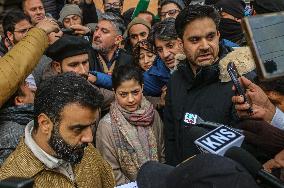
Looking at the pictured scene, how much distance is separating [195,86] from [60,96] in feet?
3.37

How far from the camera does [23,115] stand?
2645 millimetres

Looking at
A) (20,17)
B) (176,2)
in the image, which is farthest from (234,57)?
(176,2)

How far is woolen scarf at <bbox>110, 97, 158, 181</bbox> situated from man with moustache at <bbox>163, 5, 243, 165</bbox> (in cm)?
19

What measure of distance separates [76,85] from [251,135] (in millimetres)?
974

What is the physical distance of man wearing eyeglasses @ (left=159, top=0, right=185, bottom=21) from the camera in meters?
5.58

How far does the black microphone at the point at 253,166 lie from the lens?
1.25 metres

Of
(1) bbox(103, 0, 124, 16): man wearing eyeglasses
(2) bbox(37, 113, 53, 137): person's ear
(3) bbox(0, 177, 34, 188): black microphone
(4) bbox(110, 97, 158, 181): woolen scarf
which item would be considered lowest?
(4) bbox(110, 97, 158, 181): woolen scarf

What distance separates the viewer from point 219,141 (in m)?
1.58

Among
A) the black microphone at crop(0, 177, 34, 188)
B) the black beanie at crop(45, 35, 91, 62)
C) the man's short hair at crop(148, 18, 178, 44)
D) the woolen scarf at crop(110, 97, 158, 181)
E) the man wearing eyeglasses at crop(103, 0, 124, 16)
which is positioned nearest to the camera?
the black microphone at crop(0, 177, 34, 188)

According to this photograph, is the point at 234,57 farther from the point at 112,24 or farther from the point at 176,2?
the point at 176,2

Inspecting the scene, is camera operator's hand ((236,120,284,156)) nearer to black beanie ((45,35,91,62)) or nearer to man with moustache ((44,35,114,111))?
man with moustache ((44,35,114,111))

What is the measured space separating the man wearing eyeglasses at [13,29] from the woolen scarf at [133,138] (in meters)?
1.22

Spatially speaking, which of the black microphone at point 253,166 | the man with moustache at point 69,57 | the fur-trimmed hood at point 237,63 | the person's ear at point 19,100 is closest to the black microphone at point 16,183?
the black microphone at point 253,166

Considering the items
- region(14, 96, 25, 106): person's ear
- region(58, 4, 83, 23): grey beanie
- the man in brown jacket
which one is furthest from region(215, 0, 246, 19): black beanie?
region(14, 96, 25, 106): person's ear
